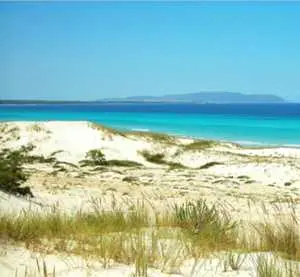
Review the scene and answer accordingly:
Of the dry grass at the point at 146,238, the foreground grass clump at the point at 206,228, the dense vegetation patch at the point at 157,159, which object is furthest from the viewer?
the dense vegetation patch at the point at 157,159

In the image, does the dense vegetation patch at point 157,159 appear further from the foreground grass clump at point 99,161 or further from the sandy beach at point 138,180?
the foreground grass clump at point 99,161

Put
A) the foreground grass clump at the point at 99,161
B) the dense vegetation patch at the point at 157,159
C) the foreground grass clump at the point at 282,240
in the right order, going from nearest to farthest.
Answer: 1. the foreground grass clump at the point at 282,240
2. the foreground grass clump at the point at 99,161
3. the dense vegetation patch at the point at 157,159

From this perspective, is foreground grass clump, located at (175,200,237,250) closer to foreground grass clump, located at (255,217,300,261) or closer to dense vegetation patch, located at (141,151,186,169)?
foreground grass clump, located at (255,217,300,261)

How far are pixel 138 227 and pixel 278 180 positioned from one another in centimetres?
1859

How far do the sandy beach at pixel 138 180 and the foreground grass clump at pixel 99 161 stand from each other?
569mm

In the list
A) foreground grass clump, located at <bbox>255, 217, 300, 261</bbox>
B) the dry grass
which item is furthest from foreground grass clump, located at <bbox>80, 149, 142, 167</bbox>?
foreground grass clump, located at <bbox>255, 217, 300, 261</bbox>

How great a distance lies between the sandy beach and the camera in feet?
19.9

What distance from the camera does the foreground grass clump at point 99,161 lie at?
31266 millimetres

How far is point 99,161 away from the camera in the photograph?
31750 mm

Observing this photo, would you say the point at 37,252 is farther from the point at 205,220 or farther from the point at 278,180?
the point at 278,180

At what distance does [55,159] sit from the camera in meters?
32.7

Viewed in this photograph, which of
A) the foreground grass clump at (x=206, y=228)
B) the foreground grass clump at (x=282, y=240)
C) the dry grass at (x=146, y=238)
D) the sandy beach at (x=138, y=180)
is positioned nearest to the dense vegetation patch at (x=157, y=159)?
the sandy beach at (x=138, y=180)

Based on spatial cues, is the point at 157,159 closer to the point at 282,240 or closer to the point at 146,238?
the point at 146,238

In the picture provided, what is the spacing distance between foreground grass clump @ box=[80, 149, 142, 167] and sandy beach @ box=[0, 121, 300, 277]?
569 millimetres
